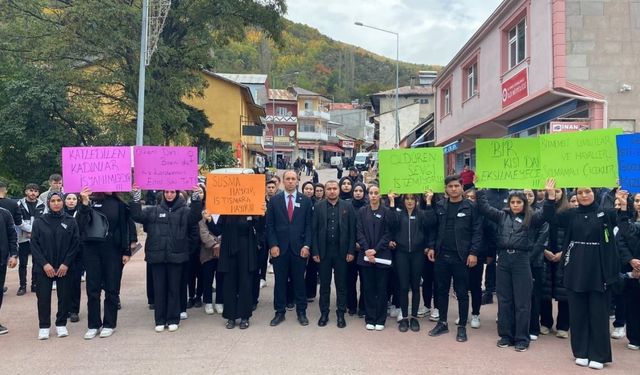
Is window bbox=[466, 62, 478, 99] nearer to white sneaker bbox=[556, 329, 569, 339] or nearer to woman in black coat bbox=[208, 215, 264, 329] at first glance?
white sneaker bbox=[556, 329, 569, 339]

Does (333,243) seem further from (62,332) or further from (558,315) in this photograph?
(62,332)

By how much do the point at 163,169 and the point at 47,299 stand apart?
7.05 feet

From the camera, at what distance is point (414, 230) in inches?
273

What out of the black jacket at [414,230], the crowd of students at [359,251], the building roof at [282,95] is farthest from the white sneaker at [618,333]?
the building roof at [282,95]

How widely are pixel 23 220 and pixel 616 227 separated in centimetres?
921

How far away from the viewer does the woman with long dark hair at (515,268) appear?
611 cm

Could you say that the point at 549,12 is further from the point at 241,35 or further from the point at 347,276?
the point at 241,35

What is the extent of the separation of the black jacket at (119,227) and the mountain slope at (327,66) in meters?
81.9

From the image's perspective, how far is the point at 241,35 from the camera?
2261 centimetres

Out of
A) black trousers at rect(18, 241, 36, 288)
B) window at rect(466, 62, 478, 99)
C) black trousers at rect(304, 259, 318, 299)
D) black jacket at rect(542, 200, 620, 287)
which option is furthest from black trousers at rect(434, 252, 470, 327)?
window at rect(466, 62, 478, 99)

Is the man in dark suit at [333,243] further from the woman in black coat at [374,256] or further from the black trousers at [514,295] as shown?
the black trousers at [514,295]

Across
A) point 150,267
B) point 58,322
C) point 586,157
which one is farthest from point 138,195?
point 586,157

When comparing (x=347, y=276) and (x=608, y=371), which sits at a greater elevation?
(x=347, y=276)

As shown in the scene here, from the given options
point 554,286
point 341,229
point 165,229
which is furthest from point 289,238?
point 554,286
